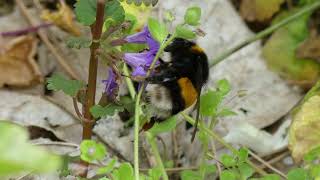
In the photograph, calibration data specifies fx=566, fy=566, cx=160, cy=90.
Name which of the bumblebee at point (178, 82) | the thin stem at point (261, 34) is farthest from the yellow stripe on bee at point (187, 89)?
the thin stem at point (261, 34)

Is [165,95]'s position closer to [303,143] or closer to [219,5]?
[303,143]

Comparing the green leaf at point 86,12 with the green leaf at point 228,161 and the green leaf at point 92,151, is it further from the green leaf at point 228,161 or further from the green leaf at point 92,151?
the green leaf at point 228,161

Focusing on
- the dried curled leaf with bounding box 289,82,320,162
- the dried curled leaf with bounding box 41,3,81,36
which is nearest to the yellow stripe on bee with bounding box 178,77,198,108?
the dried curled leaf with bounding box 289,82,320,162

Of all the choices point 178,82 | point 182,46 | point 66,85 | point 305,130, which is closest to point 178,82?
point 178,82

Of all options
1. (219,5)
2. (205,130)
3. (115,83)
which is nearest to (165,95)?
(115,83)

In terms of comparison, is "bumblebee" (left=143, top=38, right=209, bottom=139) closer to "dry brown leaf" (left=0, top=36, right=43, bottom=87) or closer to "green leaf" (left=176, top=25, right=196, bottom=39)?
"green leaf" (left=176, top=25, right=196, bottom=39)

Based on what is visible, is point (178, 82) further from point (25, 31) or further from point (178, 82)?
point (25, 31)

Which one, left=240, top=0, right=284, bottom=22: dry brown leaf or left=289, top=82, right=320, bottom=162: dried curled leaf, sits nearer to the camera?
left=289, top=82, right=320, bottom=162: dried curled leaf
